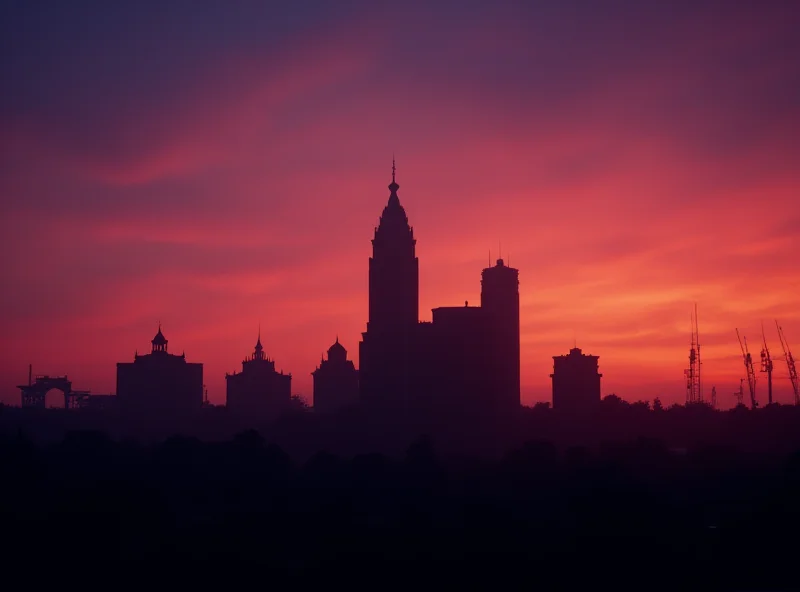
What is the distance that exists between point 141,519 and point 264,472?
4523 cm

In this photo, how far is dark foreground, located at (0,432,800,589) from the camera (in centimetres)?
9781

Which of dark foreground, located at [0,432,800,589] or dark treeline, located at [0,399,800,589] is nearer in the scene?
dark foreground, located at [0,432,800,589]

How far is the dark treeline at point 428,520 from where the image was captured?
98.9 metres

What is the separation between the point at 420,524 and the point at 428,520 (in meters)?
3.40

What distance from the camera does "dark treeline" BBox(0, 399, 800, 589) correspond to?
9888cm

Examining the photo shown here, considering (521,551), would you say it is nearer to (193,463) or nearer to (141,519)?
(141,519)

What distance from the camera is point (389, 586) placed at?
95312 millimetres

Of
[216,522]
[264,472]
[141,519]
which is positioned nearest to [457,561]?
[216,522]

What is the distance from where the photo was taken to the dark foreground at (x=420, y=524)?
321 feet

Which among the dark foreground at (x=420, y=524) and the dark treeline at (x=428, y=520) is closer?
the dark foreground at (x=420, y=524)

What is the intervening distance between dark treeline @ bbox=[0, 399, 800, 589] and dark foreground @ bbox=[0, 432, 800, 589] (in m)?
0.22

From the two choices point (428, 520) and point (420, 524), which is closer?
point (420, 524)

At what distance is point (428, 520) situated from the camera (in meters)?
111

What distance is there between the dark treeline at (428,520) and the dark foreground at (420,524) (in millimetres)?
225
